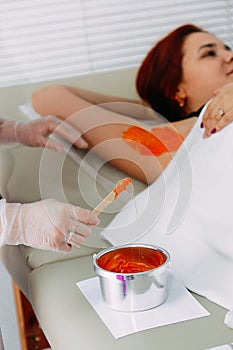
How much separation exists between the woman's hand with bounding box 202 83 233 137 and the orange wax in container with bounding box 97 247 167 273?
49 centimetres

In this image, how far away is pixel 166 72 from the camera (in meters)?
2.38

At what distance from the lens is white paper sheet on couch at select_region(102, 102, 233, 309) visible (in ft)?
5.24

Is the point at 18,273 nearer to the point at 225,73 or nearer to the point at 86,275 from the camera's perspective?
the point at 86,275

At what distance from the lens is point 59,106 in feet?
7.86

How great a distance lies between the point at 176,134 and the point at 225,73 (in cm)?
31

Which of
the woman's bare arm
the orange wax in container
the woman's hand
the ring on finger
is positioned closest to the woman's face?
the woman's bare arm

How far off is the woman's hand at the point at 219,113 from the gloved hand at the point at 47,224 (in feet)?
1.78

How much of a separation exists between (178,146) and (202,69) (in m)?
0.36

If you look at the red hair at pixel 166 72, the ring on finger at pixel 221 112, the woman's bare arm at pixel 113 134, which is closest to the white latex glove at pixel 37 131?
the woman's bare arm at pixel 113 134

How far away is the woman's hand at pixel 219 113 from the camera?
189cm

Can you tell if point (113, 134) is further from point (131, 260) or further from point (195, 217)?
point (131, 260)

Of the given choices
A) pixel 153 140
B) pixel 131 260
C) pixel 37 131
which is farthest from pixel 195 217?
pixel 37 131

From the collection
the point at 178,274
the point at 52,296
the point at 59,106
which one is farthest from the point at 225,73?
the point at 52,296

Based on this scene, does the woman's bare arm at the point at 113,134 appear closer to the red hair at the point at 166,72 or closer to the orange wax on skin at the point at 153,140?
the orange wax on skin at the point at 153,140
